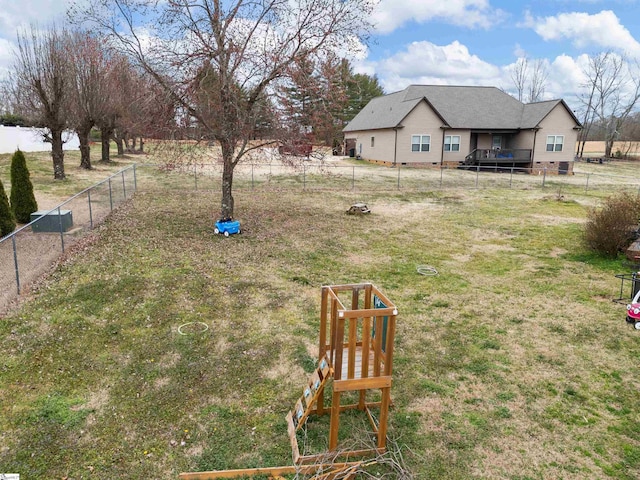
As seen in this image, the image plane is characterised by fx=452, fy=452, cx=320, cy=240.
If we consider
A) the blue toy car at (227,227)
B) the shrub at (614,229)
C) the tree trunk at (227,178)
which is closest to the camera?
the shrub at (614,229)

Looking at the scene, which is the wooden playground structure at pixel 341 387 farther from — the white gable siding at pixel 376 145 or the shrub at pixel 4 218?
the white gable siding at pixel 376 145

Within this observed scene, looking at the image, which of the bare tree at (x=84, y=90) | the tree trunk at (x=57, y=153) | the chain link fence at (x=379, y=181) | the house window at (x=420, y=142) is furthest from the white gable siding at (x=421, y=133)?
the tree trunk at (x=57, y=153)

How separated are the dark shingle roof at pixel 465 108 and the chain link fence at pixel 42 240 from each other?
77.5 feet

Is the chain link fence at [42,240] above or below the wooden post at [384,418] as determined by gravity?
above

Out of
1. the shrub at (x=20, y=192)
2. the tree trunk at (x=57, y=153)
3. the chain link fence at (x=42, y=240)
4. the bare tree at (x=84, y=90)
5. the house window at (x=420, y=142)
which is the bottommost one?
the chain link fence at (x=42, y=240)

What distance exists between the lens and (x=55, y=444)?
180 inches

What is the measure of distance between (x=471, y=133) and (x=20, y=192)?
30.9 metres

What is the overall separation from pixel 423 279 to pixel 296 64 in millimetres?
6928

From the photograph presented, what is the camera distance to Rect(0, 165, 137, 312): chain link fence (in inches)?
322

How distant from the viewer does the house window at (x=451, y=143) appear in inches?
1350

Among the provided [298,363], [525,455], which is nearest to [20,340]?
[298,363]

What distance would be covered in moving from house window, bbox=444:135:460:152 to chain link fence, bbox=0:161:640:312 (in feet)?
6.25

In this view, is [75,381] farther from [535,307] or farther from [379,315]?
[535,307]

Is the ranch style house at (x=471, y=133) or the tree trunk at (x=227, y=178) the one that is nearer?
the tree trunk at (x=227, y=178)
